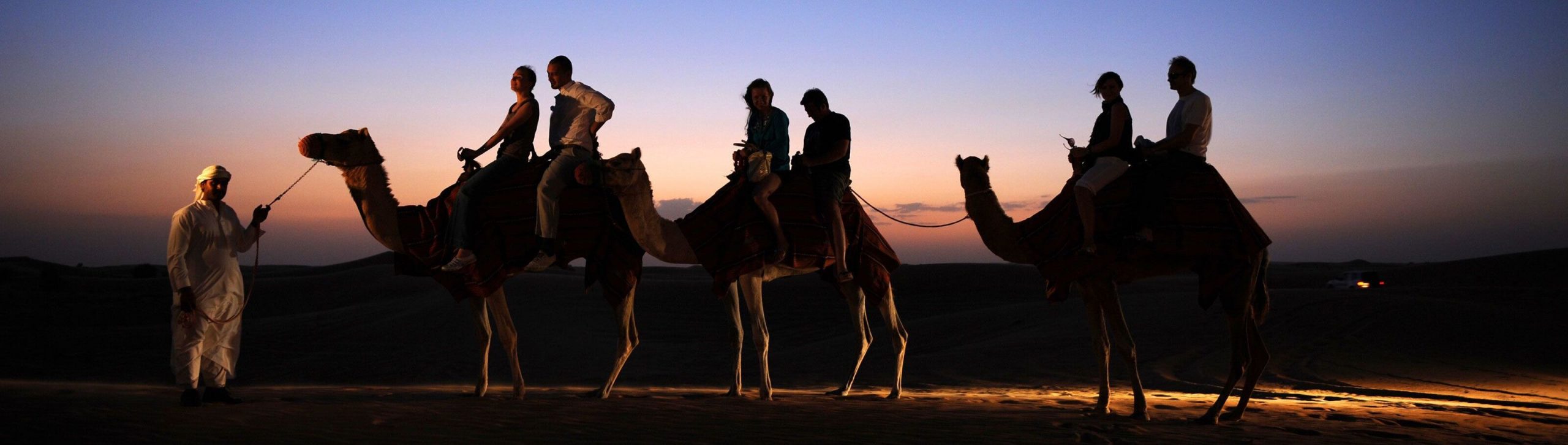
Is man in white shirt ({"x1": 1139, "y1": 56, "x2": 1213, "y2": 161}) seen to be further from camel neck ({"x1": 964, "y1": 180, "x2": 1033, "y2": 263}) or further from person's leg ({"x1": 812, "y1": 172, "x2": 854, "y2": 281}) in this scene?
person's leg ({"x1": 812, "y1": 172, "x2": 854, "y2": 281})

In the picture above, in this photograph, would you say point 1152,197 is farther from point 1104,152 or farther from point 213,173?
point 213,173

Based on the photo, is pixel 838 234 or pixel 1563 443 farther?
pixel 838 234

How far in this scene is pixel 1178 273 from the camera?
867 cm

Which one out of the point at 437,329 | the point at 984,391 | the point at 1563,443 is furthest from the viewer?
the point at 437,329

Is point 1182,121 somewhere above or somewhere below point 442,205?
above

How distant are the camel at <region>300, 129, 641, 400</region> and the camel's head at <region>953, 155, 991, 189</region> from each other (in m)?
3.21

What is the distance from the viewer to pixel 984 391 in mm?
11531

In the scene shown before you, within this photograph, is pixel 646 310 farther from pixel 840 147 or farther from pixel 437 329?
pixel 840 147

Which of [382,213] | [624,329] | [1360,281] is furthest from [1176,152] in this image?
[1360,281]

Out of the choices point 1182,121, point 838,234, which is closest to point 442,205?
point 838,234

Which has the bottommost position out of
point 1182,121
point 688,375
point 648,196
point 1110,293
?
point 688,375

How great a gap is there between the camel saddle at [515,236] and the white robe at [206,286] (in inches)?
61.0

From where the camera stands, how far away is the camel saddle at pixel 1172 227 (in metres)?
8.24

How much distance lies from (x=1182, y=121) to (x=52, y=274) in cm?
3170
